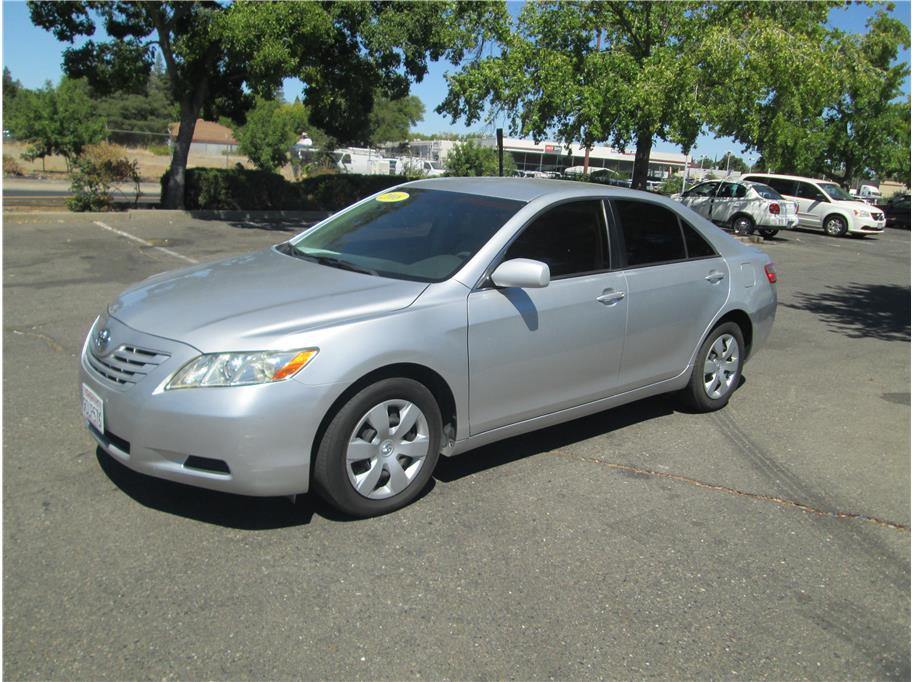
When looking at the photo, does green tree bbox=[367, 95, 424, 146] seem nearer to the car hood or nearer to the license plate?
the car hood

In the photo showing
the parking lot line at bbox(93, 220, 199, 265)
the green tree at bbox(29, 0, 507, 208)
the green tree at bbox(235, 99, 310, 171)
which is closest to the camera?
the parking lot line at bbox(93, 220, 199, 265)

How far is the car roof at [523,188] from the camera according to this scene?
15.6 ft

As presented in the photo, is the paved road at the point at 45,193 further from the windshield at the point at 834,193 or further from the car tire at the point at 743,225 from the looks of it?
the windshield at the point at 834,193

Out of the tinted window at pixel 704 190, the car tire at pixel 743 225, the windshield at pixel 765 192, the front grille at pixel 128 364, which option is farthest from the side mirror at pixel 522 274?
the tinted window at pixel 704 190

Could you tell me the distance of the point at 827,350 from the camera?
825 cm

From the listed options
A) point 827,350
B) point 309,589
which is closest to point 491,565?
point 309,589

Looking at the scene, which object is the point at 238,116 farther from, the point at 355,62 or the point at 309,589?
the point at 309,589

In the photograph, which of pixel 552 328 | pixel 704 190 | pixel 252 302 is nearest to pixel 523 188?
pixel 552 328

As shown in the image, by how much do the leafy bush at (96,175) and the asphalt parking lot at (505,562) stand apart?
42.4ft

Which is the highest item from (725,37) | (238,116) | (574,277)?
(725,37)

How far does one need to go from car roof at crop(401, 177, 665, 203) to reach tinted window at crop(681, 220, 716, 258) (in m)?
0.30

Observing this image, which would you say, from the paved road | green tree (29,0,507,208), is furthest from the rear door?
the paved road

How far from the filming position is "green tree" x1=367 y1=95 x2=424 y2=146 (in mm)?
81188

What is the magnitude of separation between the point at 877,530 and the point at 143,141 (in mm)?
39073
